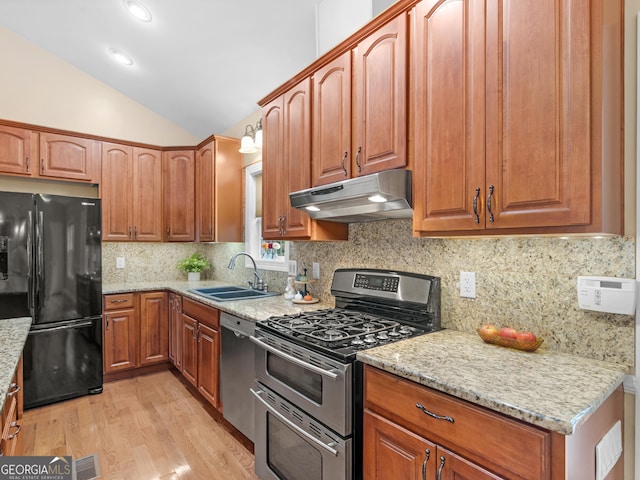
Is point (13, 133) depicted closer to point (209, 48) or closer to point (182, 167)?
point (182, 167)

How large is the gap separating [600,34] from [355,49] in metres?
1.12

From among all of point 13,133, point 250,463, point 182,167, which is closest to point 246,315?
point 250,463

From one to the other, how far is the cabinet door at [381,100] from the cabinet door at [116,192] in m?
2.94

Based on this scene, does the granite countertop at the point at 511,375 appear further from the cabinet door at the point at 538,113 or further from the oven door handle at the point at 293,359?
the cabinet door at the point at 538,113

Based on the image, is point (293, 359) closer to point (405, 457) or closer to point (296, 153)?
point (405, 457)

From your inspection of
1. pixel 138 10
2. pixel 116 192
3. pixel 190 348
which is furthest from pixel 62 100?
pixel 190 348

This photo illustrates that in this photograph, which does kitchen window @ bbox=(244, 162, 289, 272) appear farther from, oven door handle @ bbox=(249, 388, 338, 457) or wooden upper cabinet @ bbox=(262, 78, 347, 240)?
oven door handle @ bbox=(249, 388, 338, 457)

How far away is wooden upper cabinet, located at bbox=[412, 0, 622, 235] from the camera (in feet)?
3.60

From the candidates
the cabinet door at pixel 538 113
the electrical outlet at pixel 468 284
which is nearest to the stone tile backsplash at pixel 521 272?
the electrical outlet at pixel 468 284

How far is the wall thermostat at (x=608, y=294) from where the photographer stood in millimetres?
1224

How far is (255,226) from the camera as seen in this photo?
365 centimetres

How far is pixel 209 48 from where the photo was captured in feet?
9.25

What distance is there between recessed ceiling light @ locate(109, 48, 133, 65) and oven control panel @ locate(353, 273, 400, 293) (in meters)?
3.10

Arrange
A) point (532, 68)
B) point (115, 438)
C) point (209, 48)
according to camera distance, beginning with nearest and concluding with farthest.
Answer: point (532, 68), point (115, 438), point (209, 48)
